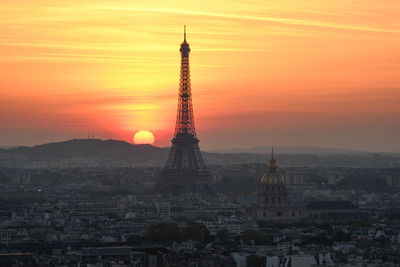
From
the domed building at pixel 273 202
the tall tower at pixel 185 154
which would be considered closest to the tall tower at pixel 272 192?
the domed building at pixel 273 202

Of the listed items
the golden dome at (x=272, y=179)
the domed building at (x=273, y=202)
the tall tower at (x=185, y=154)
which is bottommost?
the domed building at (x=273, y=202)

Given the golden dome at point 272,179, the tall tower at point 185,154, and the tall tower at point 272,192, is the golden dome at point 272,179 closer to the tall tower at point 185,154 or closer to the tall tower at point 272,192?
the tall tower at point 272,192

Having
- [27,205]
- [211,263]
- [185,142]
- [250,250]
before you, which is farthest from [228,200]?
[211,263]

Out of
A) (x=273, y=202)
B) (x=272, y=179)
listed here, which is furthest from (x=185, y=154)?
(x=273, y=202)

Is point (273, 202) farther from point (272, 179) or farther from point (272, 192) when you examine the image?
point (272, 179)

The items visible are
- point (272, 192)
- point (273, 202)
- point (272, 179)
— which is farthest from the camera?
point (272, 179)

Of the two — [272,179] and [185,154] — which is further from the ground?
[185,154]

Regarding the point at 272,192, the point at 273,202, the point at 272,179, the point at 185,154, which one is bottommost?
the point at 273,202
